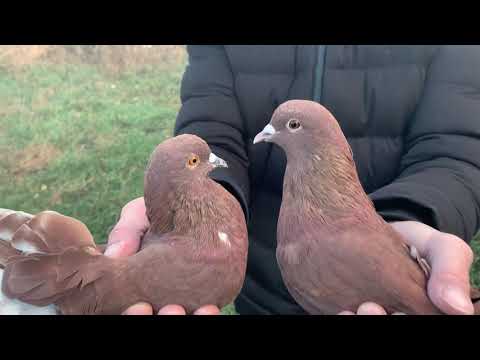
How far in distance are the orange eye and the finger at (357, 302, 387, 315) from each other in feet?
2.77

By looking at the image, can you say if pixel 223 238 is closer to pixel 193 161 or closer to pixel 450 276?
pixel 193 161

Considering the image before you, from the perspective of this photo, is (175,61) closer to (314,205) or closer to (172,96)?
(172,96)

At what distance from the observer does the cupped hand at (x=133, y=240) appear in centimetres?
173

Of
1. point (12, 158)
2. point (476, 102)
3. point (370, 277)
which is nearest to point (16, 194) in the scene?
point (12, 158)

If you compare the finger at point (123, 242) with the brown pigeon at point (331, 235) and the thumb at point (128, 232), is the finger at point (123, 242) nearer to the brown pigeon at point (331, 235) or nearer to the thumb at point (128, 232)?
the thumb at point (128, 232)

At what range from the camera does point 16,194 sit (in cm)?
396

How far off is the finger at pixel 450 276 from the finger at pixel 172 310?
0.93m

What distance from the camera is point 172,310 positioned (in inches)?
67.7

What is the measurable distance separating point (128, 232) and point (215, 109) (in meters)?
0.77

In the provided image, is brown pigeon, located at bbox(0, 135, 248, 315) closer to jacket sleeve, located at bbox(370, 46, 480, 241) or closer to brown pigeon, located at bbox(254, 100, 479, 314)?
brown pigeon, located at bbox(254, 100, 479, 314)

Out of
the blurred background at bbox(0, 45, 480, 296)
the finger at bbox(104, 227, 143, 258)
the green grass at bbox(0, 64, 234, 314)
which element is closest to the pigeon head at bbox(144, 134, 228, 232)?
the finger at bbox(104, 227, 143, 258)

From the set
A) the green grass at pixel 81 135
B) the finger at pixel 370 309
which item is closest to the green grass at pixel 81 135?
the green grass at pixel 81 135

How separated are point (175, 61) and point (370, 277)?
13.0ft
